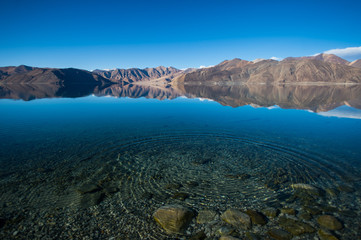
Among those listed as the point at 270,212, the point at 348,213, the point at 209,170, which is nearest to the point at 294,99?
the point at 209,170

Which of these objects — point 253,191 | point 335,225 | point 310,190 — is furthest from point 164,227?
point 310,190

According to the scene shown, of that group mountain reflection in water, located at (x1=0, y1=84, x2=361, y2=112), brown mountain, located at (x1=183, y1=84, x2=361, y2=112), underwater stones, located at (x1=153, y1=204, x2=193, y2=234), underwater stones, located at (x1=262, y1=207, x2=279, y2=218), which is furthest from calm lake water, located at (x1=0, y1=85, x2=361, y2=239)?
mountain reflection in water, located at (x1=0, y1=84, x2=361, y2=112)

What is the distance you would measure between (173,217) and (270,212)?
5340 millimetres

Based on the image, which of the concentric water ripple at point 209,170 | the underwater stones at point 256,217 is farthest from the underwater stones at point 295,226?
the concentric water ripple at point 209,170

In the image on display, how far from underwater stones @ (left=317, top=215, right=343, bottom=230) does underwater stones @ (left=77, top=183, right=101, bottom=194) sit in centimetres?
1326

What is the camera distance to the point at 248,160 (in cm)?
1831

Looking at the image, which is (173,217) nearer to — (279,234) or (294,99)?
(279,234)

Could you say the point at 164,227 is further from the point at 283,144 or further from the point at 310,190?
the point at 283,144

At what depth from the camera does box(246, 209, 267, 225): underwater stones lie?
980 cm

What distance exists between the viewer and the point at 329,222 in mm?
9648

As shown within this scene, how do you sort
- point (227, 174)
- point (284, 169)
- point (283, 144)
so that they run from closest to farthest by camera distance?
point (227, 174) → point (284, 169) → point (283, 144)

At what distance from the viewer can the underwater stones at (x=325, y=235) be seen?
8646 millimetres

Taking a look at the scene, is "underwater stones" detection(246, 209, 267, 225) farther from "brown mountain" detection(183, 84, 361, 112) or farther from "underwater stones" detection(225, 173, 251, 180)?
"brown mountain" detection(183, 84, 361, 112)

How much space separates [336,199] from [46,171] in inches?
832
